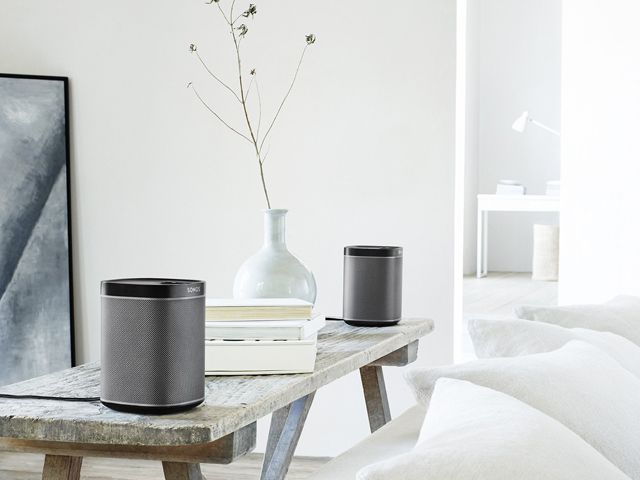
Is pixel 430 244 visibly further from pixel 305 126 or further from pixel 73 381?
pixel 73 381

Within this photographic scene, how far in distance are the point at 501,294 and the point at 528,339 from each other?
5.72 metres

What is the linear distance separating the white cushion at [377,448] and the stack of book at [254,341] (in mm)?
171

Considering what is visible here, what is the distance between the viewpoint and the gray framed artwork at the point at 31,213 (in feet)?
13.5

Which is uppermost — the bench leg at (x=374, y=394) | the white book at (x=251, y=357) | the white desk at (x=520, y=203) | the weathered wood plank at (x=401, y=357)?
the white desk at (x=520, y=203)

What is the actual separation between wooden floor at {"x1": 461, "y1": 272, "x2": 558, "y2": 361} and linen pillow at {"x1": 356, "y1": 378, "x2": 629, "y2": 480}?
14.0 feet

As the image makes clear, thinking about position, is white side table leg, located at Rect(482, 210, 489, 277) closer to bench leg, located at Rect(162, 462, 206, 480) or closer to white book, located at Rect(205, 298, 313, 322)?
white book, located at Rect(205, 298, 313, 322)

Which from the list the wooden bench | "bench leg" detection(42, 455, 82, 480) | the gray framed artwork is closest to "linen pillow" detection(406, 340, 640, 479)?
the wooden bench

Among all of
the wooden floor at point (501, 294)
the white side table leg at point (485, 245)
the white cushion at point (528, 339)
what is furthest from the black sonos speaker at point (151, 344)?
the white side table leg at point (485, 245)

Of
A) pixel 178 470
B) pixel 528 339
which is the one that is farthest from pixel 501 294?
pixel 178 470

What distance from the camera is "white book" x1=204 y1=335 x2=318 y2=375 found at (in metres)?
1.73

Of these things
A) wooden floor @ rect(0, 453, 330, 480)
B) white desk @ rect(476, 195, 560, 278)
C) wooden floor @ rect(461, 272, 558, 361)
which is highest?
white desk @ rect(476, 195, 560, 278)

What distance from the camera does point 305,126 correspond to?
3920mm

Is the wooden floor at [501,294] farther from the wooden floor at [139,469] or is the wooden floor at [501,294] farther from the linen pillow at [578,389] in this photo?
the linen pillow at [578,389]

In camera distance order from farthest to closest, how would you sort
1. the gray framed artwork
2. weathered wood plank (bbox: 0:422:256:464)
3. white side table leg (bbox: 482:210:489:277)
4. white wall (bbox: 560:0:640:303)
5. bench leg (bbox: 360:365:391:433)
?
white side table leg (bbox: 482:210:489:277)
the gray framed artwork
white wall (bbox: 560:0:640:303)
bench leg (bbox: 360:365:391:433)
weathered wood plank (bbox: 0:422:256:464)
